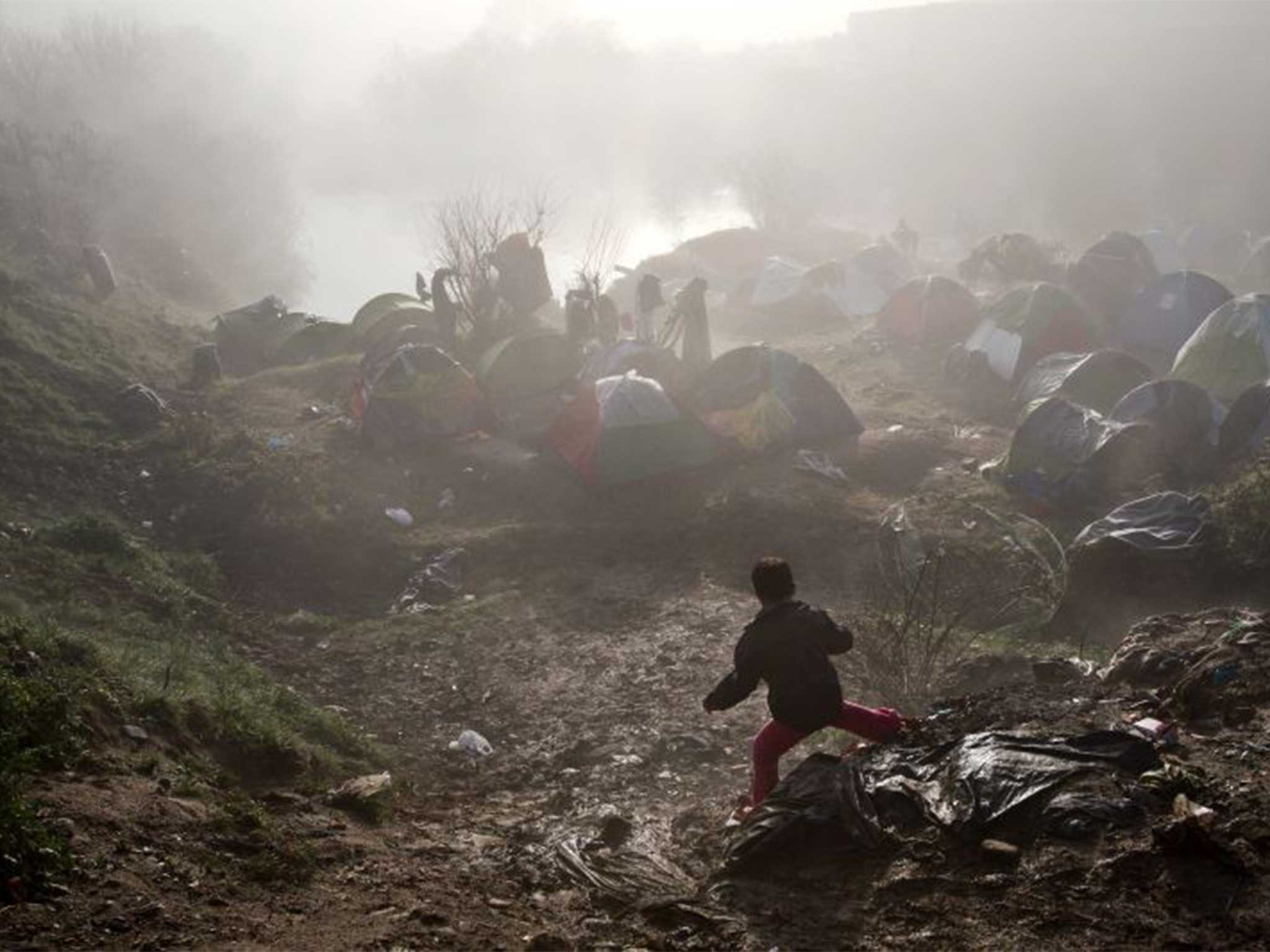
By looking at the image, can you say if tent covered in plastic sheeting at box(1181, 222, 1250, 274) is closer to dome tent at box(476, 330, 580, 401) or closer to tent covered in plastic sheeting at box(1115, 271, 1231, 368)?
tent covered in plastic sheeting at box(1115, 271, 1231, 368)

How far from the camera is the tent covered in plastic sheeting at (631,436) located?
11719 millimetres

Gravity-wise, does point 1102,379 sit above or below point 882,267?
below

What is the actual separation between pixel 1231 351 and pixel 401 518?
30.6 feet

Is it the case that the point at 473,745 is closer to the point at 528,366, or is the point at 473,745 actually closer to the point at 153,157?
the point at 528,366

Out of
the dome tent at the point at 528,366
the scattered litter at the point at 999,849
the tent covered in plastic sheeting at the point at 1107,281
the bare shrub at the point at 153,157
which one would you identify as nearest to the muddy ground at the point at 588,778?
the scattered litter at the point at 999,849

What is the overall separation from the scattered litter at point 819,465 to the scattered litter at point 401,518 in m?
3.89

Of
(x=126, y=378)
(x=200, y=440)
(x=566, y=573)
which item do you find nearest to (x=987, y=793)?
(x=566, y=573)

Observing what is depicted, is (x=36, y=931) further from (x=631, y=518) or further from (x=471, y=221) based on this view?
(x=471, y=221)

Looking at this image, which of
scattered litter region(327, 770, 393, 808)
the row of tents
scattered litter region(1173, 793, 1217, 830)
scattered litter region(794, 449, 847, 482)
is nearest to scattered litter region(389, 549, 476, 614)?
the row of tents

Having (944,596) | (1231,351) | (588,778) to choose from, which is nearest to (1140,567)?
(944,596)

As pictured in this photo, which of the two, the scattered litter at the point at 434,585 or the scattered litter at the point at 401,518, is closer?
the scattered litter at the point at 434,585

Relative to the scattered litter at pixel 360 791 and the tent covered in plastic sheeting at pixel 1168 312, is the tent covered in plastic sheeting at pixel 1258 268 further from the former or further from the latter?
the scattered litter at pixel 360 791

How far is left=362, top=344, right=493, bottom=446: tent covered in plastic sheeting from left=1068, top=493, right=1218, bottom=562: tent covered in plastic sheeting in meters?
7.36

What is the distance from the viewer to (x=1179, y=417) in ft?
35.7
